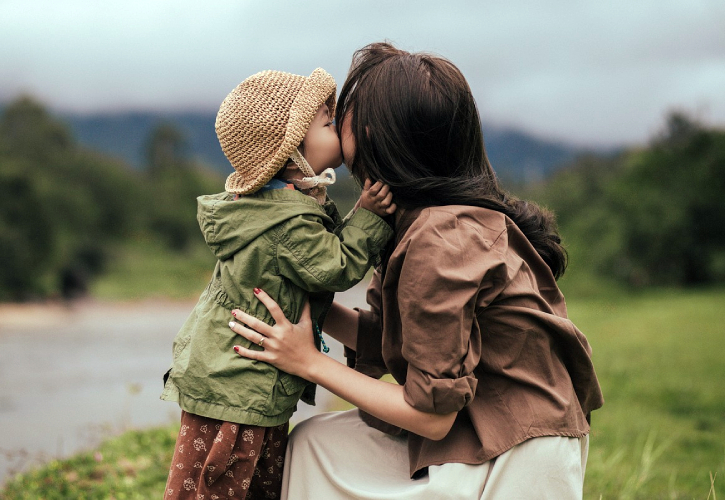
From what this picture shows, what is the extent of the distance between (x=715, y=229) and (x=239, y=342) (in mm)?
Result: 19789

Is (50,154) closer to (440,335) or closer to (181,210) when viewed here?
(181,210)

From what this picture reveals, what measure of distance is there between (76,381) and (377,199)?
761cm

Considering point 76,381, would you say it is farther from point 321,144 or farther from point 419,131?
point 419,131

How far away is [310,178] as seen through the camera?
2.18 m

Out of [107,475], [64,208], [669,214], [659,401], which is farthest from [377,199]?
[64,208]

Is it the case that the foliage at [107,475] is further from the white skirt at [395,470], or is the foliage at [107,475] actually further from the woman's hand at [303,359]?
the woman's hand at [303,359]

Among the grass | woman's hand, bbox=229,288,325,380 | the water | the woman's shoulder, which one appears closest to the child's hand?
the woman's shoulder

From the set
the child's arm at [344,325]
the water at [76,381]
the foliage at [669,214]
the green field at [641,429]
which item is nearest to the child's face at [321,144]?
the child's arm at [344,325]

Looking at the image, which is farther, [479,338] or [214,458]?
[214,458]

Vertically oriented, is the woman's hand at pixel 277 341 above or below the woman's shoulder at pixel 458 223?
below

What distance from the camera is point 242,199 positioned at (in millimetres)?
2146

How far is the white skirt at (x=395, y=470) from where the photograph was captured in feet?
6.47

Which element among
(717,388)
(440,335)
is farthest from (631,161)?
(440,335)

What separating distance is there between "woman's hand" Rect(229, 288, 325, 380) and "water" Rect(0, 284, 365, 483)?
201 centimetres
